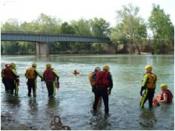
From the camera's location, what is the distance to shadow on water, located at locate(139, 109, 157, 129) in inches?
624

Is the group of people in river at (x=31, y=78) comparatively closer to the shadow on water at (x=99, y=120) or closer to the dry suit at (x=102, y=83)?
the shadow on water at (x=99, y=120)

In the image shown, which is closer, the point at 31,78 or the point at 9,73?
the point at 31,78

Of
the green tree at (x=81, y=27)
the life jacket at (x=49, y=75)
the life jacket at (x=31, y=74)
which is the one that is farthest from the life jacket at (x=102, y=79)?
the green tree at (x=81, y=27)

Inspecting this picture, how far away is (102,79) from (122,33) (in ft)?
413

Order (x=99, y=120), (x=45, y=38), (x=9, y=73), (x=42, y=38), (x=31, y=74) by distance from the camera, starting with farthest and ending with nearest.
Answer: (x=45, y=38) → (x=42, y=38) → (x=9, y=73) → (x=31, y=74) → (x=99, y=120)

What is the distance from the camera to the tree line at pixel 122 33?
138750 mm

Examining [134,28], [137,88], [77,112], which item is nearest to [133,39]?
[134,28]

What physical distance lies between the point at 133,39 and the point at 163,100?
400ft

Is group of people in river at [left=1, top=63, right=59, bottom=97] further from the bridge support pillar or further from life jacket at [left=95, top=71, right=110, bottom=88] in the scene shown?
the bridge support pillar

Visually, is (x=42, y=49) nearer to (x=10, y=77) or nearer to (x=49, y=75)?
(x=10, y=77)

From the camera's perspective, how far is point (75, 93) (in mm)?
26312

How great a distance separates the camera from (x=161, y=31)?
13988 cm

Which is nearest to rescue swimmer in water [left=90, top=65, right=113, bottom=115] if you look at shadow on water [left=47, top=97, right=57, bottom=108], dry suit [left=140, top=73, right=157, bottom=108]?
dry suit [left=140, top=73, right=157, bottom=108]

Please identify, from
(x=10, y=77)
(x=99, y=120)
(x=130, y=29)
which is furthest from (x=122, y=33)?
(x=99, y=120)
